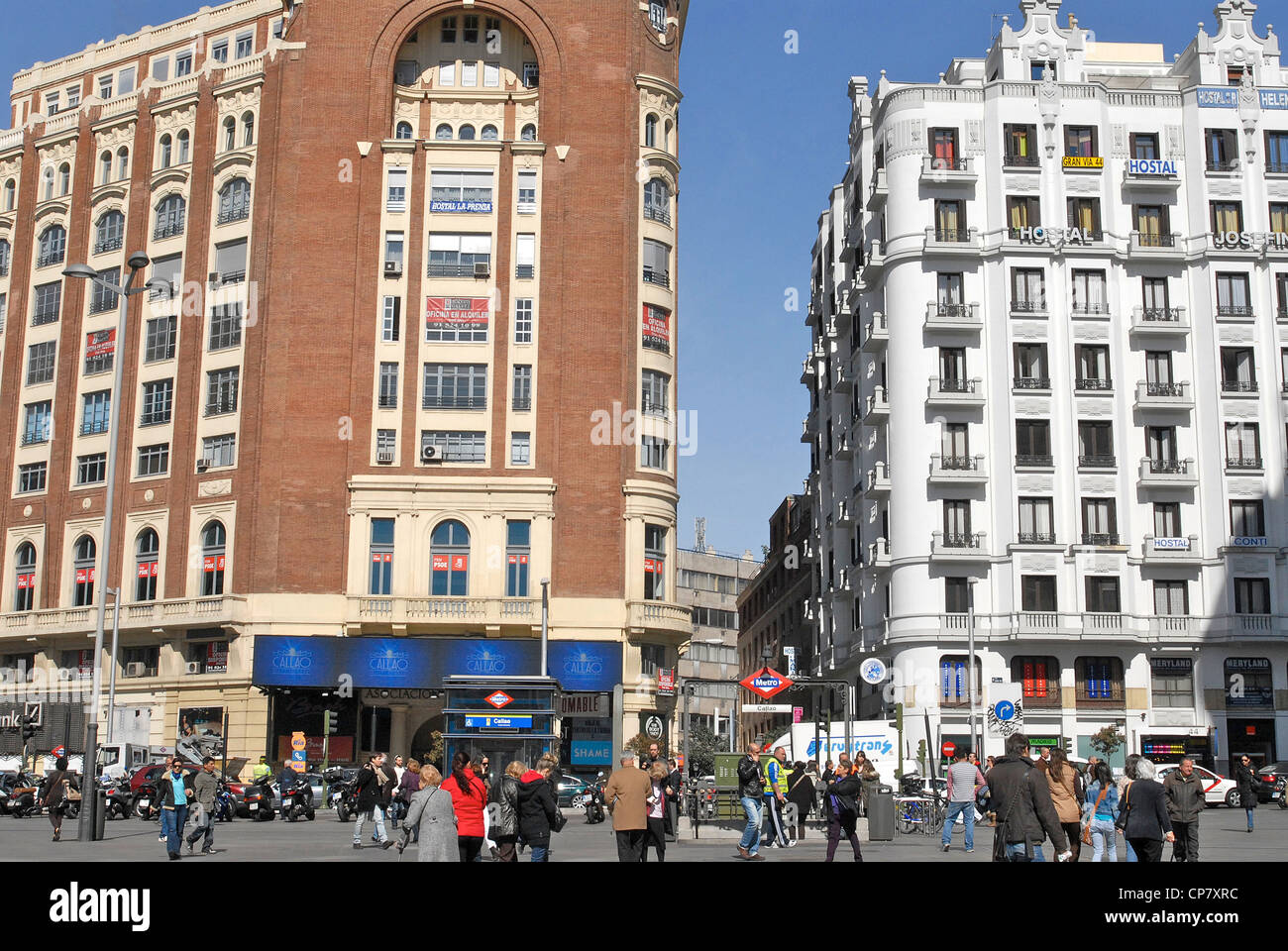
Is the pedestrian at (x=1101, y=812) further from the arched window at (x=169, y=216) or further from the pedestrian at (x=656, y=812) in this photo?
the arched window at (x=169, y=216)

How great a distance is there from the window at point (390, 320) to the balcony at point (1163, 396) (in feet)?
104

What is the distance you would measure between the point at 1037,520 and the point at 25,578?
4451 centimetres

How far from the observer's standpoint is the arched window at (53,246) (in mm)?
66000

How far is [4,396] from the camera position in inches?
2579

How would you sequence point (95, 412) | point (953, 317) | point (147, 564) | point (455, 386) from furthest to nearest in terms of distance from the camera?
1. point (95, 412)
2. point (953, 317)
3. point (147, 564)
4. point (455, 386)

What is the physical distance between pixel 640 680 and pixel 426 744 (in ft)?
29.7

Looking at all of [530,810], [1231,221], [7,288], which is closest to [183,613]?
[7,288]

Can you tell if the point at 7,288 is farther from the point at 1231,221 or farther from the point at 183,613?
the point at 1231,221

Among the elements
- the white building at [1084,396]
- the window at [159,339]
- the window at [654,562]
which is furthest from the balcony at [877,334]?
the window at [159,339]

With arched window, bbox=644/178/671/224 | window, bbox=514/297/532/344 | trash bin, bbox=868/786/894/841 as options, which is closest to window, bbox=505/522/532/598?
window, bbox=514/297/532/344

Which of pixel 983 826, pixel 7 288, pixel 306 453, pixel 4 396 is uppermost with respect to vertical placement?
pixel 7 288

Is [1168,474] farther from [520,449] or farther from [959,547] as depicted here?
[520,449]

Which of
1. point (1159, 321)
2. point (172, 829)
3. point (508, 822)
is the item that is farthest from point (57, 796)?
point (1159, 321)

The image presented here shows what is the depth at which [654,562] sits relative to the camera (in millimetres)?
56656
